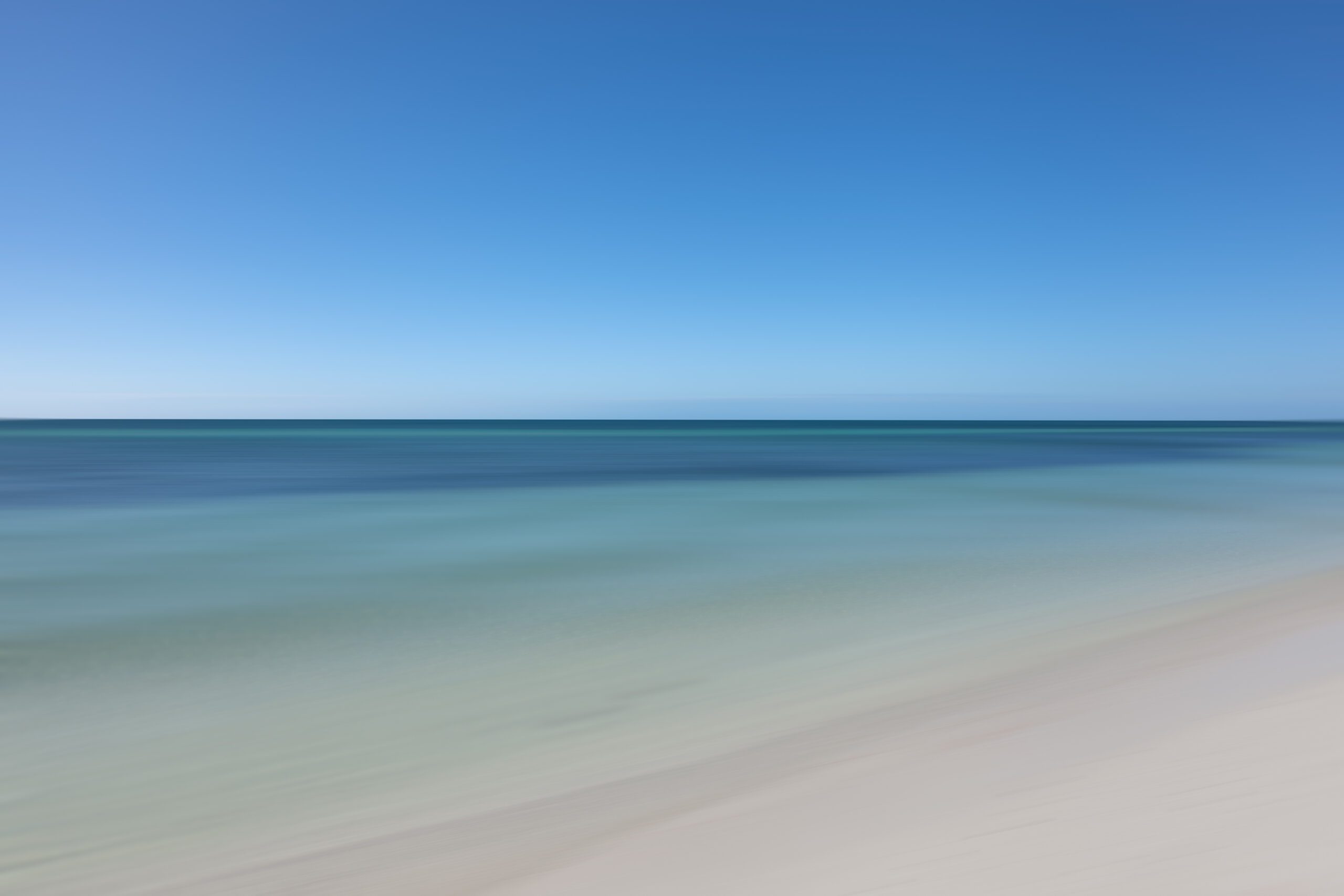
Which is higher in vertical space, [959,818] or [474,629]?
[959,818]

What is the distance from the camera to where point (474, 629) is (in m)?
6.01

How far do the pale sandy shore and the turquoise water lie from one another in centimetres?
28

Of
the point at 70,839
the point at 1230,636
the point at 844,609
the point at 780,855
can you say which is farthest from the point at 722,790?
the point at 1230,636

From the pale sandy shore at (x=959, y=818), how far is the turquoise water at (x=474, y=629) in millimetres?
284

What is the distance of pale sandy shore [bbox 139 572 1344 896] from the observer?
2287mm

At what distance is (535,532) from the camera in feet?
37.1

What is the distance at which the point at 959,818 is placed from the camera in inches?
105

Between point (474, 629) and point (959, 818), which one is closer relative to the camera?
point (959, 818)

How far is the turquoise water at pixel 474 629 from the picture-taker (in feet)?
11.0

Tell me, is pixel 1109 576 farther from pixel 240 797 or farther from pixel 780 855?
pixel 240 797

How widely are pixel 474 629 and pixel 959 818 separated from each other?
4.20m

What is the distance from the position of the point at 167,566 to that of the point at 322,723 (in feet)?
20.4

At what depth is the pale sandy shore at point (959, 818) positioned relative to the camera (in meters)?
2.29

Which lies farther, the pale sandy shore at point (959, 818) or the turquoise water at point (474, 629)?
the turquoise water at point (474, 629)
